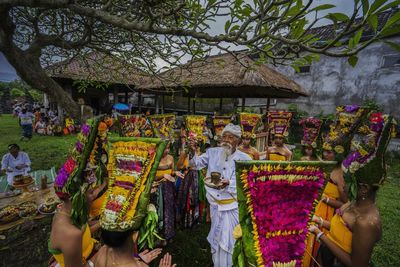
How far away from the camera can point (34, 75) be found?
10.6 ft

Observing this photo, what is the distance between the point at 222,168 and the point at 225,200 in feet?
1.45

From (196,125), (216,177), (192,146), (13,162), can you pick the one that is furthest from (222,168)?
(13,162)

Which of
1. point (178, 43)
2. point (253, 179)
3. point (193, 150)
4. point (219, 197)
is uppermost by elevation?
point (178, 43)

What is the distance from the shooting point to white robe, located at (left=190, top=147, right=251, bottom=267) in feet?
9.54

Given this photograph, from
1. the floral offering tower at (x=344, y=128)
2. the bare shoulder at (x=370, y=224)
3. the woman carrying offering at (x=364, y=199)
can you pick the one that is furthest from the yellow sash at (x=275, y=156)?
the bare shoulder at (x=370, y=224)

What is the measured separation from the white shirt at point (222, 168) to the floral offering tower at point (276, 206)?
1227 mm

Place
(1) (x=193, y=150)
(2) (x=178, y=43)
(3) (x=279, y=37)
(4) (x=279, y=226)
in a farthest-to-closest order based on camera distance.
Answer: (1) (x=193, y=150)
(2) (x=178, y=43)
(3) (x=279, y=37)
(4) (x=279, y=226)

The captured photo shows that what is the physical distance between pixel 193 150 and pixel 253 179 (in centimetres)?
278

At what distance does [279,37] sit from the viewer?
5.93ft

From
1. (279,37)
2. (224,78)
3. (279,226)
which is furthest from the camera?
(224,78)

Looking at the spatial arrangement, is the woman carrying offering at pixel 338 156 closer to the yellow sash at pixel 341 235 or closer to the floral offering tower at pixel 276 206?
the yellow sash at pixel 341 235

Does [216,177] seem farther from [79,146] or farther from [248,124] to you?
[248,124]

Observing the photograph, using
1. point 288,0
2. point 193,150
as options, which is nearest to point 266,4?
point 288,0

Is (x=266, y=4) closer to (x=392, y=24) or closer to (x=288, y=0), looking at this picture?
(x=288, y=0)
